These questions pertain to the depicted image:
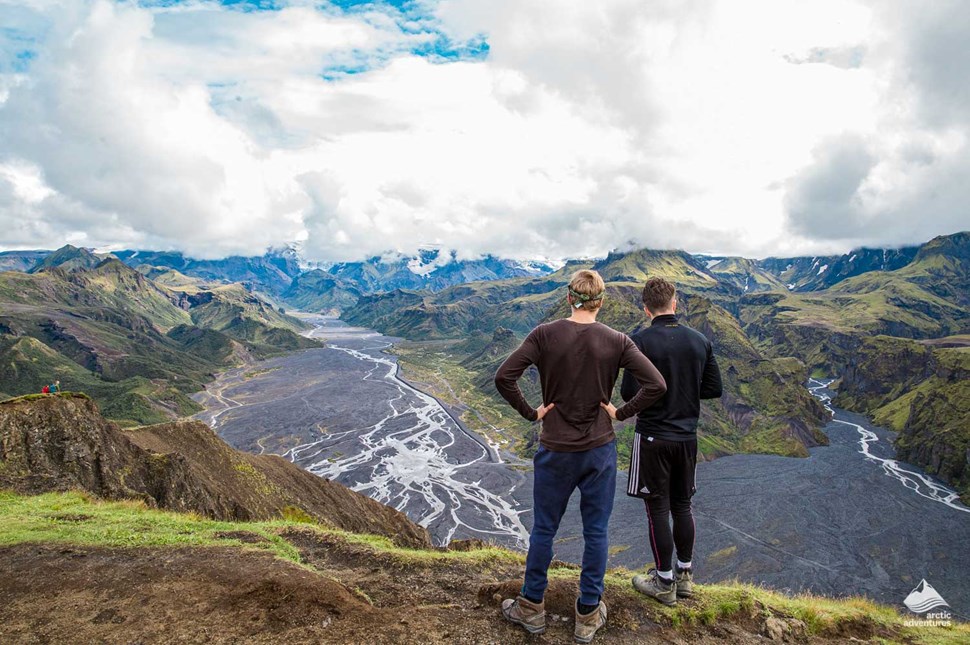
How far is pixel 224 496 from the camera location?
3111 cm

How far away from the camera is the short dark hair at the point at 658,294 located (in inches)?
347

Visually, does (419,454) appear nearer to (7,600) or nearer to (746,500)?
(746,500)

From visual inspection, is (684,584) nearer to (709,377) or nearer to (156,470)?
(709,377)

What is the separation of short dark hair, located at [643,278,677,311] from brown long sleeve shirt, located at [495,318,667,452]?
1816 millimetres

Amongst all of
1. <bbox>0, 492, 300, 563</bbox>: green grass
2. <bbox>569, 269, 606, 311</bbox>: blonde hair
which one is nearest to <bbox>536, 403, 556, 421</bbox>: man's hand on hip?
<bbox>569, 269, 606, 311</bbox>: blonde hair

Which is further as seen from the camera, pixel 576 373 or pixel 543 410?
pixel 543 410

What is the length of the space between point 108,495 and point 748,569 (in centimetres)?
12013

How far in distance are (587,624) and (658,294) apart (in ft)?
18.2

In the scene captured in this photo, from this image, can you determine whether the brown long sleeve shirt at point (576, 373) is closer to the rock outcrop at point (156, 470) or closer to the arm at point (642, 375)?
the arm at point (642, 375)

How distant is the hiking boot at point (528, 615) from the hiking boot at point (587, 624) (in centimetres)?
52

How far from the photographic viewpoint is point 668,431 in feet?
28.5

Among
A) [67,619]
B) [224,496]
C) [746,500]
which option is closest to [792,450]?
[746,500]

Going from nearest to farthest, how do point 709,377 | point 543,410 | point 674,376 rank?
1. point 543,410
2. point 674,376
3. point 709,377
